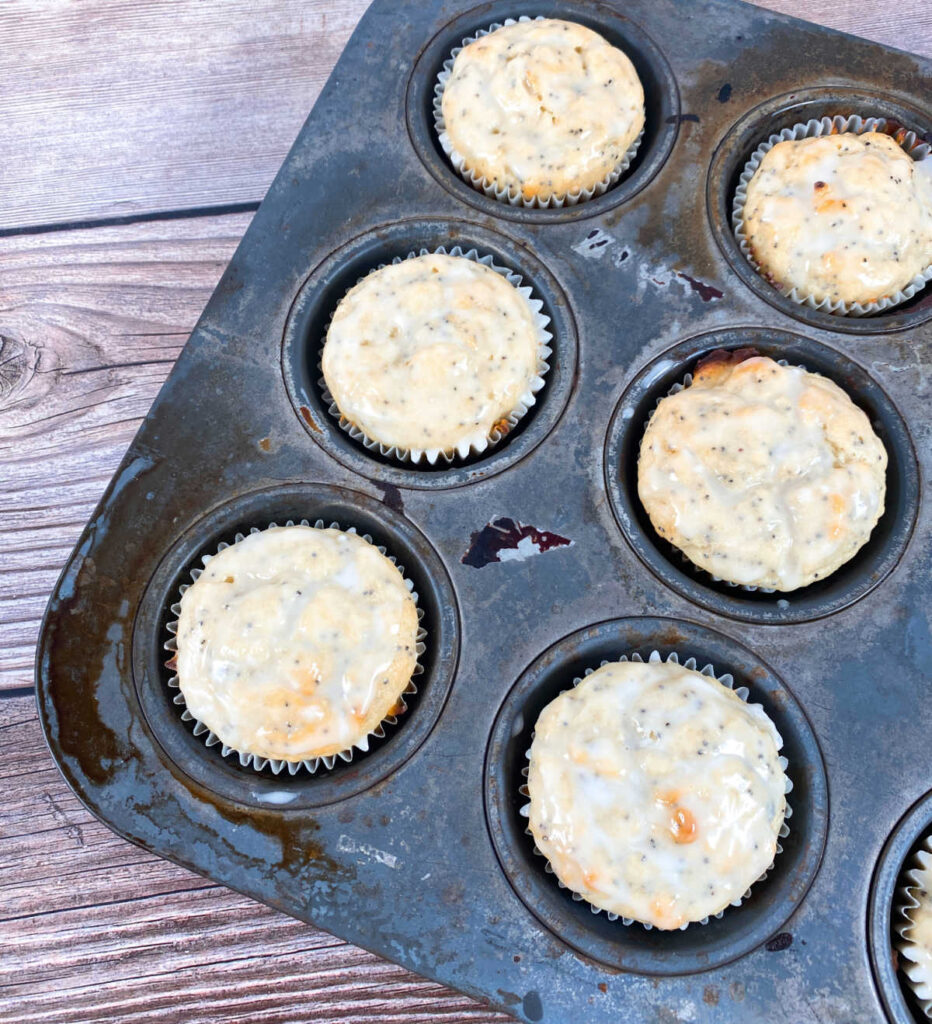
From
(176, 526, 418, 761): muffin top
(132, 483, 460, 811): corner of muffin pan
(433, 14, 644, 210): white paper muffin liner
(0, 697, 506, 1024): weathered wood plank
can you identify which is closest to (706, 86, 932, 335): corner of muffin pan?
(433, 14, 644, 210): white paper muffin liner

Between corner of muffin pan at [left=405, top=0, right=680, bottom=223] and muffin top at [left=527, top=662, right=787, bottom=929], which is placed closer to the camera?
muffin top at [left=527, top=662, right=787, bottom=929]

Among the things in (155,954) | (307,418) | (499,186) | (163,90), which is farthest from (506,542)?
(163,90)

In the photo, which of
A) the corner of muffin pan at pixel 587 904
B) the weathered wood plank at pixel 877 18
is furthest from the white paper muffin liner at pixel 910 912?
the weathered wood plank at pixel 877 18

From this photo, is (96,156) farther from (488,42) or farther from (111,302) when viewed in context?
(488,42)

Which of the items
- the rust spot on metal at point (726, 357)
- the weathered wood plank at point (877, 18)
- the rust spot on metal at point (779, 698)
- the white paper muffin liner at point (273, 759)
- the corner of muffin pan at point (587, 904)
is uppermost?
the weathered wood plank at point (877, 18)

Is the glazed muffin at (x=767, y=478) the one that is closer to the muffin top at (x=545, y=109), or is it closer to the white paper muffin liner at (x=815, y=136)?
the white paper muffin liner at (x=815, y=136)

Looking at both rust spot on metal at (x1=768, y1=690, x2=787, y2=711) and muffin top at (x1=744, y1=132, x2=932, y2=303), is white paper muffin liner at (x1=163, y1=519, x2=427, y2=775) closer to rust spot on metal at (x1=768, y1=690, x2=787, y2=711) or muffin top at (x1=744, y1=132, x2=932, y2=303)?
rust spot on metal at (x1=768, y1=690, x2=787, y2=711)

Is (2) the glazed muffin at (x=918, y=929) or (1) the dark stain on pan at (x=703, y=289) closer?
(2) the glazed muffin at (x=918, y=929)
